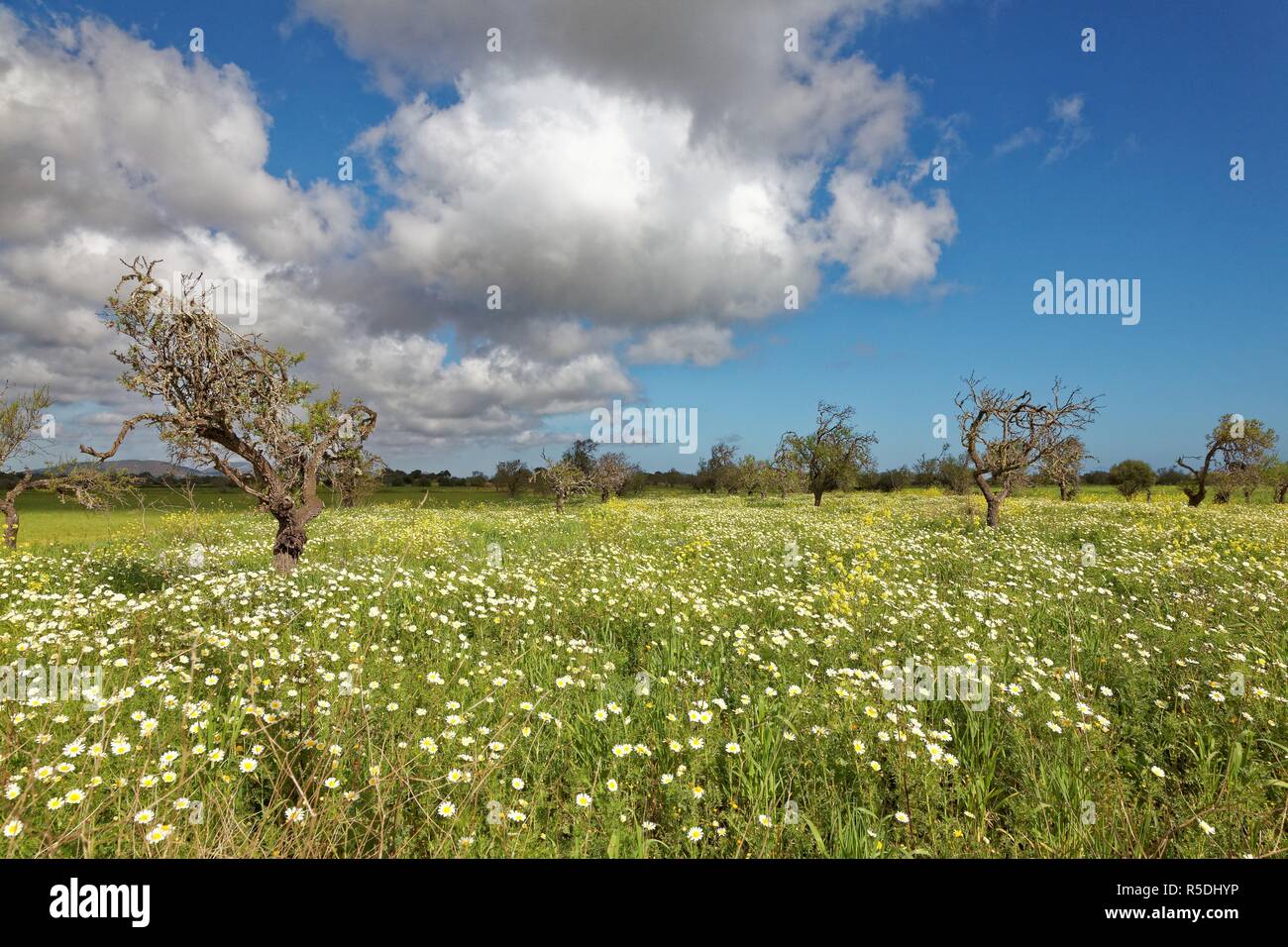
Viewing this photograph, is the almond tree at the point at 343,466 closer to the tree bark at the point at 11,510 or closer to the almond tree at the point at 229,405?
the almond tree at the point at 229,405

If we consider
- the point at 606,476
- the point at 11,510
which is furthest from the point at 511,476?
the point at 11,510

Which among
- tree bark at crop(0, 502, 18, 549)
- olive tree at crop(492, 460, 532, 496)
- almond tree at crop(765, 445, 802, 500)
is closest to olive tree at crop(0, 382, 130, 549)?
tree bark at crop(0, 502, 18, 549)

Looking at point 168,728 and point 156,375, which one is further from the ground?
point 156,375

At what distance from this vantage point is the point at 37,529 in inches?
1008

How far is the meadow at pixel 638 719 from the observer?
327 cm

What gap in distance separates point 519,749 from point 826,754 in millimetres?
2519

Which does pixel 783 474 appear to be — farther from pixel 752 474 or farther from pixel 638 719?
pixel 638 719

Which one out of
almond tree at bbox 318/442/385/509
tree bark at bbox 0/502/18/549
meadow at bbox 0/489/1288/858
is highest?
almond tree at bbox 318/442/385/509

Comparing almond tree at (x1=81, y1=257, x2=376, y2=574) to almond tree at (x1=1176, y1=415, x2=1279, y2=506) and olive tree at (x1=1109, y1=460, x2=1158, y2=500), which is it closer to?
almond tree at (x1=1176, y1=415, x2=1279, y2=506)

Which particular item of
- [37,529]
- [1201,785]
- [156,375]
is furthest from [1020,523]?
[37,529]

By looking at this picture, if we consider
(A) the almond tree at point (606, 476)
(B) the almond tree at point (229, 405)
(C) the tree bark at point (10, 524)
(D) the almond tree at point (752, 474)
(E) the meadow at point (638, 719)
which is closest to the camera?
(E) the meadow at point (638, 719)

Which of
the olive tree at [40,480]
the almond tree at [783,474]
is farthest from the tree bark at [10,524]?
the almond tree at [783,474]

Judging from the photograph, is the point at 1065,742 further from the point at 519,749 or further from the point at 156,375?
the point at 156,375

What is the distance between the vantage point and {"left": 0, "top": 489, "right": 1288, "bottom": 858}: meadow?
129 inches
